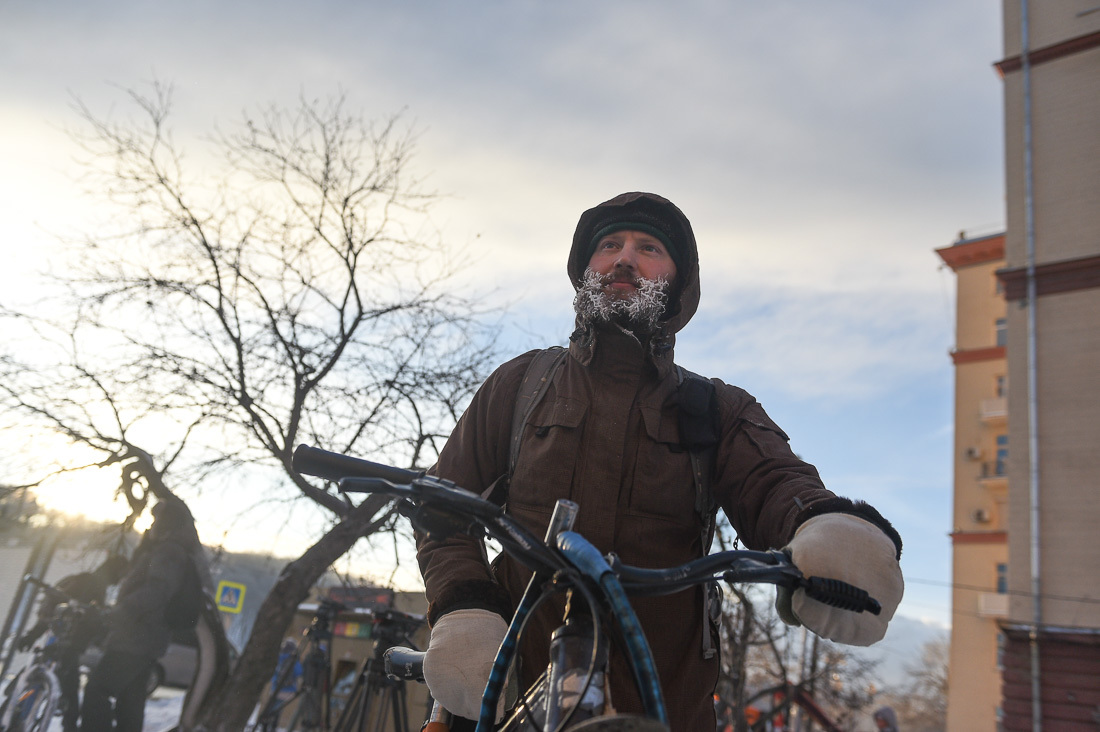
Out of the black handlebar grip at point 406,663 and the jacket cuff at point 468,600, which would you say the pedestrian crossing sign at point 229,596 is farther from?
the jacket cuff at point 468,600

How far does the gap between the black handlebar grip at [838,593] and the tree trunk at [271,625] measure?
859cm

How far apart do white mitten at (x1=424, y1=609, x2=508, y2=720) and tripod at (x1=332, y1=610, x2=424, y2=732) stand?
5.92 metres

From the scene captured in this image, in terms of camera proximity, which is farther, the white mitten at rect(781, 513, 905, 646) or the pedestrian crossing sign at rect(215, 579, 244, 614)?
the pedestrian crossing sign at rect(215, 579, 244, 614)

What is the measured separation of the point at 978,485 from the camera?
3412 centimetres

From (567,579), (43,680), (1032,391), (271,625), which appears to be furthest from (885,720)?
(567,579)

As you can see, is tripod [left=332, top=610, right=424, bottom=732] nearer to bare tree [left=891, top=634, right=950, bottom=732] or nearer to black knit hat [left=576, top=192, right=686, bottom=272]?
black knit hat [left=576, top=192, right=686, bottom=272]

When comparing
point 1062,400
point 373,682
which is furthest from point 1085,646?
point 373,682

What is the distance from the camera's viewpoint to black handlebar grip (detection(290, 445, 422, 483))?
1438 millimetres

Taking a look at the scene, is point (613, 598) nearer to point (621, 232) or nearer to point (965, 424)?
point (621, 232)

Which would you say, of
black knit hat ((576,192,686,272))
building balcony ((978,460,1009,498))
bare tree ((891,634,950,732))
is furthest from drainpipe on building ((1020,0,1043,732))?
bare tree ((891,634,950,732))

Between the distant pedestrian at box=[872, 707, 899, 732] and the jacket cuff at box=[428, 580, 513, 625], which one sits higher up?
the jacket cuff at box=[428, 580, 513, 625]

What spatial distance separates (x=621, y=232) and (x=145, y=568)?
8.42m

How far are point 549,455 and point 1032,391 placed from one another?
754 inches

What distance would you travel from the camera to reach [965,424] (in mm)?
34906
